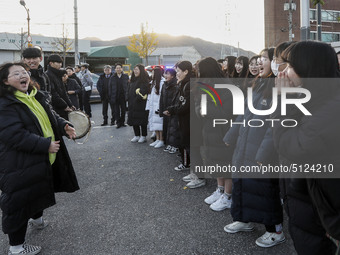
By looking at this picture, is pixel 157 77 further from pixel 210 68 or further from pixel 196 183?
pixel 210 68

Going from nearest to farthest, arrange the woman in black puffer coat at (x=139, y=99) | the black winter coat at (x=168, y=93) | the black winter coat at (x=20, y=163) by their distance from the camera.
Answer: the black winter coat at (x=20, y=163) < the black winter coat at (x=168, y=93) < the woman in black puffer coat at (x=139, y=99)

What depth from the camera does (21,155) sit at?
9.54 ft

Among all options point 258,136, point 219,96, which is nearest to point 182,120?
point 219,96

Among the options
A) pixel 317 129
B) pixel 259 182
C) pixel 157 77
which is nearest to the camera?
pixel 317 129

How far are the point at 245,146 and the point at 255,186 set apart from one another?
16.2 inches

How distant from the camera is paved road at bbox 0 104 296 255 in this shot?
124 inches

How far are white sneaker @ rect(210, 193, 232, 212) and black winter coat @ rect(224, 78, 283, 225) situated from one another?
876 millimetres

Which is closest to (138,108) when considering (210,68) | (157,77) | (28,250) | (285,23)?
(157,77)

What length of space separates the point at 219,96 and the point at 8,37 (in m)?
34.8

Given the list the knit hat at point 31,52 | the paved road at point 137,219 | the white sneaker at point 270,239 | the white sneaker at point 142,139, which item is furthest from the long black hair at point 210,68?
the white sneaker at point 142,139

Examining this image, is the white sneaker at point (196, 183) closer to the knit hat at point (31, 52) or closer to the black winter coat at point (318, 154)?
the black winter coat at point (318, 154)

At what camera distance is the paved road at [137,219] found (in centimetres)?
315

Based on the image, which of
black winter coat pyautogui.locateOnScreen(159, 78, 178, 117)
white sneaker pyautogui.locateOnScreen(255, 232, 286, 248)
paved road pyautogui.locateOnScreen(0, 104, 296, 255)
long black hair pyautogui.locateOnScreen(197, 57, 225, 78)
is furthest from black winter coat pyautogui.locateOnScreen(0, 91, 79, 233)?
black winter coat pyautogui.locateOnScreen(159, 78, 178, 117)

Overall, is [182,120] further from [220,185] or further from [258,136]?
[258,136]
